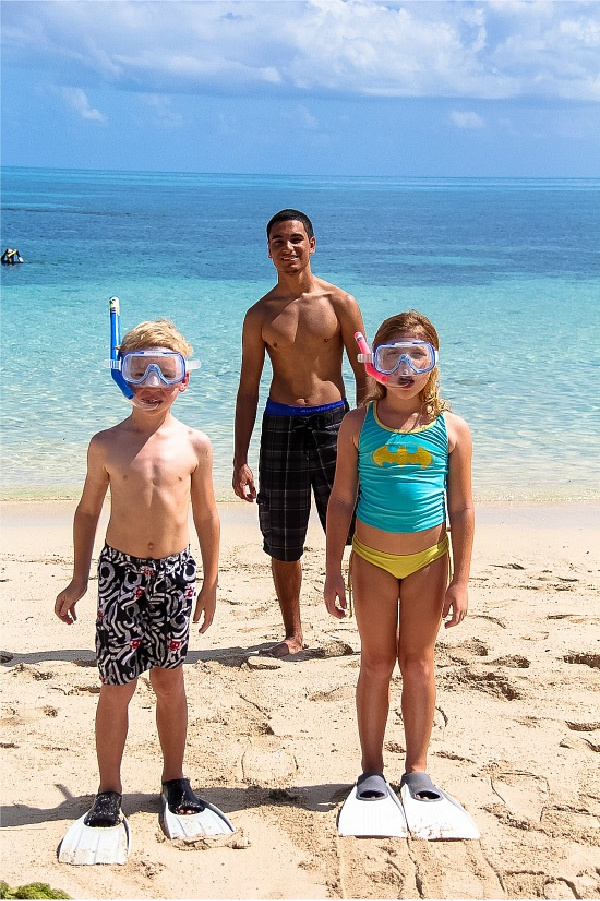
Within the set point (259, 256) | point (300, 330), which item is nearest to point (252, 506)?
point (300, 330)

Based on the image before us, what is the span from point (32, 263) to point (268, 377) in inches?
729

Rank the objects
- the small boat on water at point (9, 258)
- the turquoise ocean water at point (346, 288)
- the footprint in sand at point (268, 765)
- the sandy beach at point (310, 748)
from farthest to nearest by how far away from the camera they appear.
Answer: the small boat on water at point (9, 258) → the turquoise ocean water at point (346, 288) → the footprint in sand at point (268, 765) → the sandy beach at point (310, 748)

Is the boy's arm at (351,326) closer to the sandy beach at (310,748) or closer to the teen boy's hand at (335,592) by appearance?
the sandy beach at (310,748)

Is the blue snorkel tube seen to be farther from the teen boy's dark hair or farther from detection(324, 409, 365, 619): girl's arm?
the teen boy's dark hair

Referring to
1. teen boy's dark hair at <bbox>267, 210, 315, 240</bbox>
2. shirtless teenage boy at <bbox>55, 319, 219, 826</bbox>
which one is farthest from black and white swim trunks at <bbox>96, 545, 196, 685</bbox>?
teen boy's dark hair at <bbox>267, 210, 315, 240</bbox>

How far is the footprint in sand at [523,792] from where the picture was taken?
3430 millimetres

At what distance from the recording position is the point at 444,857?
10.4 ft

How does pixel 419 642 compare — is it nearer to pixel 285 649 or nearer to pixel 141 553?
pixel 141 553

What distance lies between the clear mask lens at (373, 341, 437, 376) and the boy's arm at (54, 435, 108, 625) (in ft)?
3.08

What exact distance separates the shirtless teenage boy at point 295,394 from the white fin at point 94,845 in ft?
5.60

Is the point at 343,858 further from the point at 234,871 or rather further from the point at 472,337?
the point at 472,337

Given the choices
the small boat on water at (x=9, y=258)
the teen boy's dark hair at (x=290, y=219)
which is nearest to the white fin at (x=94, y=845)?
the teen boy's dark hair at (x=290, y=219)

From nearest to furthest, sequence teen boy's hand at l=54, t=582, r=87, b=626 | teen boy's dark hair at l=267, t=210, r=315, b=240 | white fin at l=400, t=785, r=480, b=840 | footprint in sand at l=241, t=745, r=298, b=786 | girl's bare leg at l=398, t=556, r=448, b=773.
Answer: white fin at l=400, t=785, r=480, b=840 < teen boy's hand at l=54, t=582, r=87, b=626 < girl's bare leg at l=398, t=556, r=448, b=773 < footprint in sand at l=241, t=745, r=298, b=786 < teen boy's dark hair at l=267, t=210, r=315, b=240

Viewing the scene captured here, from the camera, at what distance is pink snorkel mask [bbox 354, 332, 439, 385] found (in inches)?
134
